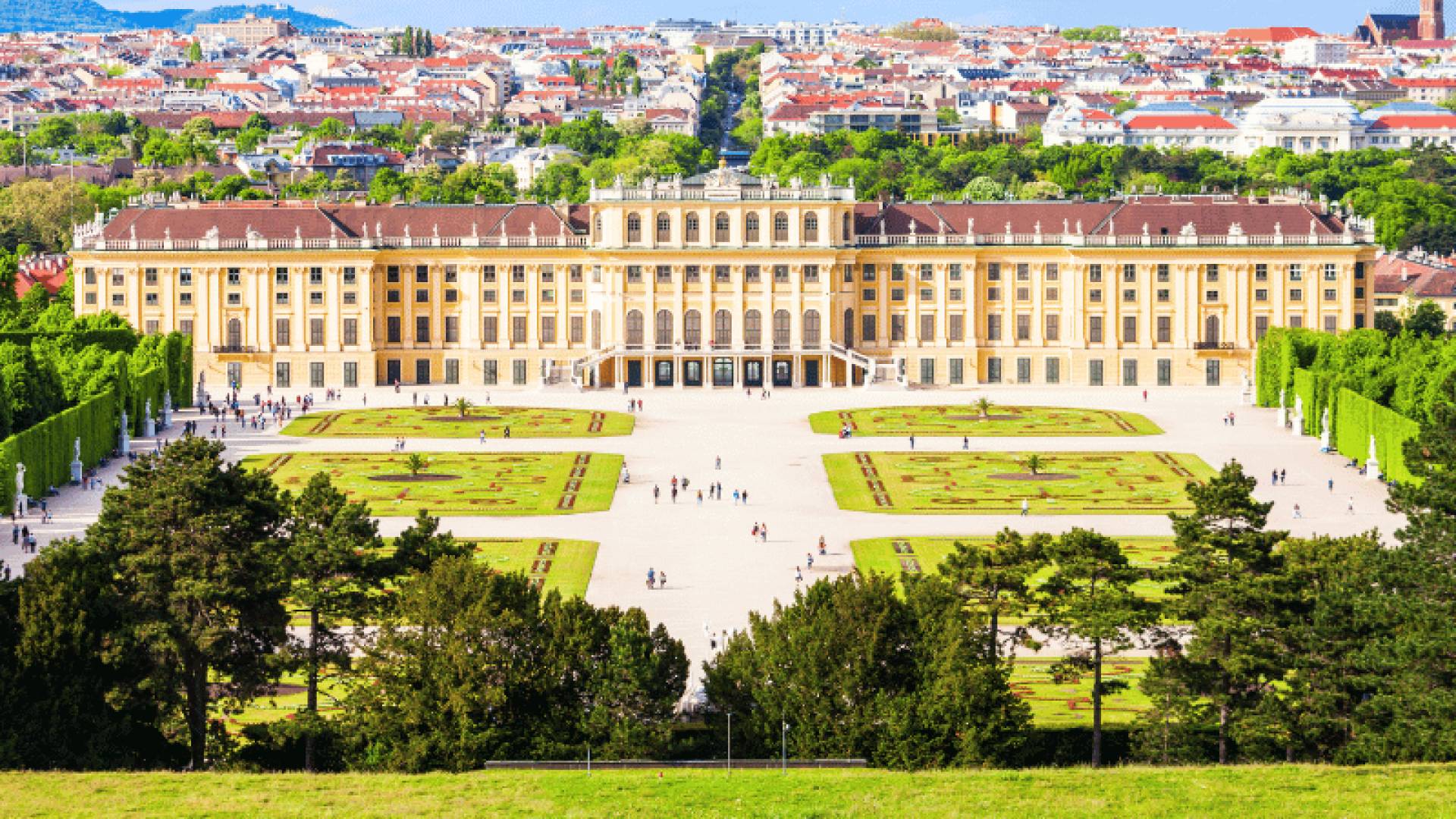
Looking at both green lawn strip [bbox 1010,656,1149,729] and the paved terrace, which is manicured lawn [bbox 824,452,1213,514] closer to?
the paved terrace

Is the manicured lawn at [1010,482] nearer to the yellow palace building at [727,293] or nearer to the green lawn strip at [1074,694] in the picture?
the green lawn strip at [1074,694]

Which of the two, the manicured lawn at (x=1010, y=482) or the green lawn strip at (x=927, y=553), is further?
the manicured lawn at (x=1010, y=482)

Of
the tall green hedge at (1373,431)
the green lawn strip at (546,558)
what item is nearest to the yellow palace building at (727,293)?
the tall green hedge at (1373,431)

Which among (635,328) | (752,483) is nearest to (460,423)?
(635,328)

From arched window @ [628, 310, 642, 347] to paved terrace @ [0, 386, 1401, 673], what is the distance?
180 inches

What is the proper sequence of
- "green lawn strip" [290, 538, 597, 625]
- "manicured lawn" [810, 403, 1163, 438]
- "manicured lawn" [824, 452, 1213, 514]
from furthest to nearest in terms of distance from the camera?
"manicured lawn" [810, 403, 1163, 438], "manicured lawn" [824, 452, 1213, 514], "green lawn strip" [290, 538, 597, 625]

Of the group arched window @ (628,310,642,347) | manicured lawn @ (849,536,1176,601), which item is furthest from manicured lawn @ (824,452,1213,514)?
arched window @ (628,310,642,347)

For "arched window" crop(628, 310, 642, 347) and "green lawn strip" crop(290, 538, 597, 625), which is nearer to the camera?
"green lawn strip" crop(290, 538, 597, 625)

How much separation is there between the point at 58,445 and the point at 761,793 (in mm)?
54336

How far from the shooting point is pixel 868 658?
53906 mm

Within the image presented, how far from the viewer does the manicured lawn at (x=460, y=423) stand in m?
114

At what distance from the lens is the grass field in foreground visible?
1795 inches

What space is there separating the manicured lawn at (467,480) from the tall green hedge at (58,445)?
232 inches

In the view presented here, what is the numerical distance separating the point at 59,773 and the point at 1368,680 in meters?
25.3
